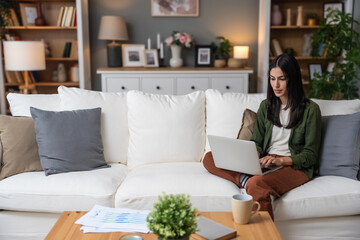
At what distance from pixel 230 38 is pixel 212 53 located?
291 mm

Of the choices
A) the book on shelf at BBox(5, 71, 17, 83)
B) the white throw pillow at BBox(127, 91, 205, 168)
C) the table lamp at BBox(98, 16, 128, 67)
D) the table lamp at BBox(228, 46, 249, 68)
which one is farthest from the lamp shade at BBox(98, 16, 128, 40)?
the white throw pillow at BBox(127, 91, 205, 168)

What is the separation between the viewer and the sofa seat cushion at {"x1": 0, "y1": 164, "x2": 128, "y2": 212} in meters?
2.15

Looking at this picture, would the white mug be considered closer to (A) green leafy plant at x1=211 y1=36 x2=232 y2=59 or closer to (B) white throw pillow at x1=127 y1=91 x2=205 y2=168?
(B) white throw pillow at x1=127 y1=91 x2=205 y2=168

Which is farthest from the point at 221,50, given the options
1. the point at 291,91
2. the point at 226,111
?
the point at 291,91

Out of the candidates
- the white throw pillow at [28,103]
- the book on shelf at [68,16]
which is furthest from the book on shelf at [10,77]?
the white throw pillow at [28,103]

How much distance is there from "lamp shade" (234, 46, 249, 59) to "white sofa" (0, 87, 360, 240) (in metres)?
2.09

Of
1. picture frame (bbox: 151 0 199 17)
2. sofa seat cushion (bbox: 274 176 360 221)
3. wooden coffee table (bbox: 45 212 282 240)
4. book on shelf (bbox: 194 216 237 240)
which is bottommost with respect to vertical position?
sofa seat cushion (bbox: 274 176 360 221)

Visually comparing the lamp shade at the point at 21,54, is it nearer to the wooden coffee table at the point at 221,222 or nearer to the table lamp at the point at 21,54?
the table lamp at the point at 21,54

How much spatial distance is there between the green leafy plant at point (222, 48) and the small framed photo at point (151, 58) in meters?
0.69

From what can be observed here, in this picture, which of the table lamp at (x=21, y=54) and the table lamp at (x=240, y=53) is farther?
the table lamp at (x=240, y=53)

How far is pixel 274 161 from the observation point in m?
2.14

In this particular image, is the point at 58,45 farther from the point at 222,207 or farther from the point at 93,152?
the point at 222,207

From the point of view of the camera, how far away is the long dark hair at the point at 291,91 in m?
2.23

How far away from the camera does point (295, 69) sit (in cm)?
226
